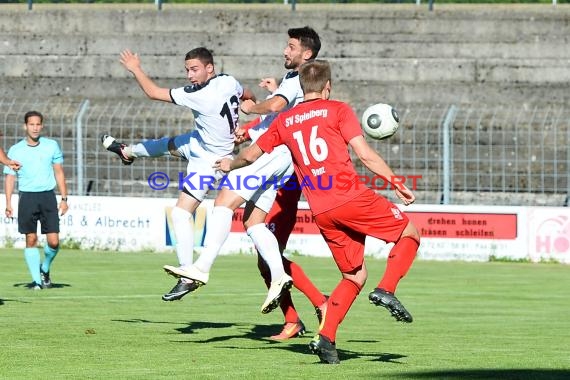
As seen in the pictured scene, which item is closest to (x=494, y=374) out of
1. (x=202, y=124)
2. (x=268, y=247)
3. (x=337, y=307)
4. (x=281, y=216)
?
(x=337, y=307)

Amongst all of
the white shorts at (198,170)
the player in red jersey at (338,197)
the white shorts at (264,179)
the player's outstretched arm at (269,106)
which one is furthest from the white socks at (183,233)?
the player in red jersey at (338,197)

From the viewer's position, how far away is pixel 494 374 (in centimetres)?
870

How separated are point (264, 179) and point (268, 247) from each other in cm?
58

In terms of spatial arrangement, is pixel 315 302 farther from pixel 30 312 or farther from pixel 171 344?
pixel 30 312

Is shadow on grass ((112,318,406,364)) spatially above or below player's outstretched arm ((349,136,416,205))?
below

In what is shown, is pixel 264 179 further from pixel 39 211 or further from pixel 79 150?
pixel 79 150

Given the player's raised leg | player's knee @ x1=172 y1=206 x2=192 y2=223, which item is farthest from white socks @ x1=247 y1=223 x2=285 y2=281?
the player's raised leg

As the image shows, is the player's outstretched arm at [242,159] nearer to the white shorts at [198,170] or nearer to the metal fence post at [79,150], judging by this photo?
the white shorts at [198,170]

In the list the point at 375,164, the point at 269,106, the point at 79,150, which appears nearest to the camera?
the point at 375,164

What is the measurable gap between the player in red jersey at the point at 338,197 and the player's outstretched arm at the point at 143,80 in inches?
82.5

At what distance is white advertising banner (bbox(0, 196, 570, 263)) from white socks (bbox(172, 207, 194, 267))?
32.4ft

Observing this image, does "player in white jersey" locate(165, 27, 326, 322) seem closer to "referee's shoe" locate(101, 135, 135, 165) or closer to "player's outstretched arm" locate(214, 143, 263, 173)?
"player's outstretched arm" locate(214, 143, 263, 173)

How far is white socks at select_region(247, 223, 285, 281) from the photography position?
10.7 metres

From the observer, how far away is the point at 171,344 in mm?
A: 10422
